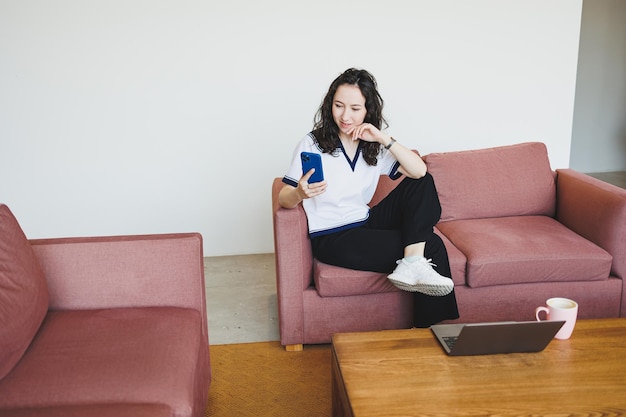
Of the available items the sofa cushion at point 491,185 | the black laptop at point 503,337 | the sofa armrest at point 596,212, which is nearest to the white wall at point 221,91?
the sofa cushion at point 491,185

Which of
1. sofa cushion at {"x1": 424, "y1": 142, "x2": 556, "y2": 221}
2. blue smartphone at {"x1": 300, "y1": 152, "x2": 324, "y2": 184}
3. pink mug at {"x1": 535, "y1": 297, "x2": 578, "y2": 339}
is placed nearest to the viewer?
pink mug at {"x1": 535, "y1": 297, "x2": 578, "y2": 339}

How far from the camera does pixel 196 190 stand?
3.55m

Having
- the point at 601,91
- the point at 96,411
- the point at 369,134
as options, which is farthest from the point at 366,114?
the point at 601,91

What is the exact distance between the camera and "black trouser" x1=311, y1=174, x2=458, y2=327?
92.4 inches

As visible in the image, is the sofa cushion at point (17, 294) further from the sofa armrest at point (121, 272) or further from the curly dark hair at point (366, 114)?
the curly dark hair at point (366, 114)

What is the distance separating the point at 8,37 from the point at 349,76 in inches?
79.5

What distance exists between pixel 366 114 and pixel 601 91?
12.0 feet

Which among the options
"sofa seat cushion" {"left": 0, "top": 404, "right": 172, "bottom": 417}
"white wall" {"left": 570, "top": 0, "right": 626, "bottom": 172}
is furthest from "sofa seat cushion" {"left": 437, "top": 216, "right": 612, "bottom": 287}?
"white wall" {"left": 570, "top": 0, "right": 626, "bottom": 172}

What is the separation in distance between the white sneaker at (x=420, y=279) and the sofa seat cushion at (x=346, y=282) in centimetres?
11

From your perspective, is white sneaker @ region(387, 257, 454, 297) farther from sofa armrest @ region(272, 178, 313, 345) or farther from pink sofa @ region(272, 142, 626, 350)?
sofa armrest @ region(272, 178, 313, 345)

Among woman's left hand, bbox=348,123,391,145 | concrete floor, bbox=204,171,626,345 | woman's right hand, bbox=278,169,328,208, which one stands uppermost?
woman's left hand, bbox=348,123,391,145

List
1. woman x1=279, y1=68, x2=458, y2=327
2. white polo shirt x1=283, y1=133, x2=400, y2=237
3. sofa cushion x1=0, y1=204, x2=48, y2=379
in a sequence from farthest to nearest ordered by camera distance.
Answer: white polo shirt x1=283, y1=133, x2=400, y2=237 → woman x1=279, y1=68, x2=458, y2=327 → sofa cushion x1=0, y1=204, x2=48, y2=379

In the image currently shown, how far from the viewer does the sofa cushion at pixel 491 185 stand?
2863 mm

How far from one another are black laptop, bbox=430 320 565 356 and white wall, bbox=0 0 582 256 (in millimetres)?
2056
